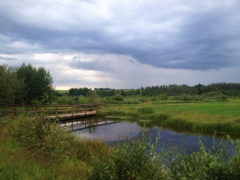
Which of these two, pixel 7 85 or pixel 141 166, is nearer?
pixel 141 166

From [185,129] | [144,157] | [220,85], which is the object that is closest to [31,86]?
[185,129]

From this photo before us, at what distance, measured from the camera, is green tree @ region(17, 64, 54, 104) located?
36.7 metres

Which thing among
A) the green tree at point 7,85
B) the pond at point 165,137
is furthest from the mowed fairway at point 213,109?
the green tree at point 7,85

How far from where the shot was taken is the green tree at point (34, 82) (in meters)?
36.7

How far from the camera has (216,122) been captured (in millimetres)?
21266

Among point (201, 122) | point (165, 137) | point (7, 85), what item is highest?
point (7, 85)

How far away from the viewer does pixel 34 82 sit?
36969mm

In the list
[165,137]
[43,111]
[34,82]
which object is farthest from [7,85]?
[165,137]

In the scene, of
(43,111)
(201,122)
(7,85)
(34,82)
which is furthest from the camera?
(34,82)

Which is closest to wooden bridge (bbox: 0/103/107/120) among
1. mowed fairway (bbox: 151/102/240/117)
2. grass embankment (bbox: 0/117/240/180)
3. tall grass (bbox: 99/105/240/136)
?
grass embankment (bbox: 0/117/240/180)

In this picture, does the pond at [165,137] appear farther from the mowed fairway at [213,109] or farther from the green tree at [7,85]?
the green tree at [7,85]

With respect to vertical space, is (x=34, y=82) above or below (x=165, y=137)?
above

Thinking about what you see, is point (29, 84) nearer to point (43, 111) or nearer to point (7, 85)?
point (7, 85)

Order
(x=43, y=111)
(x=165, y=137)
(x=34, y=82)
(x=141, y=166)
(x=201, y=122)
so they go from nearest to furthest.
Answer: (x=141, y=166)
(x=43, y=111)
(x=165, y=137)
(x=201, y=122)
(x=34, y=82)
